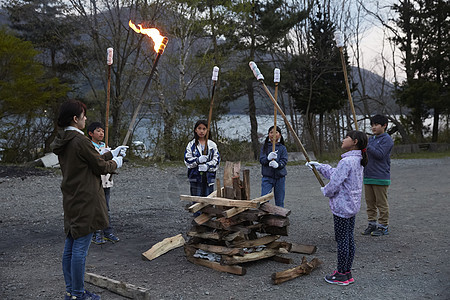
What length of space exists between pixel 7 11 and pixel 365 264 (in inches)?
848

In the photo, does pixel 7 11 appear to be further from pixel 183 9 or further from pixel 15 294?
pixel 15 294

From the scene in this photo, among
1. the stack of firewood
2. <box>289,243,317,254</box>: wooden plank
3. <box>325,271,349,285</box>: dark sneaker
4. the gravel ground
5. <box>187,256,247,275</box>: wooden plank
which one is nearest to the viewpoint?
the gravel ground

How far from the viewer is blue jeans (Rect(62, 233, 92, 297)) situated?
12.9 ft

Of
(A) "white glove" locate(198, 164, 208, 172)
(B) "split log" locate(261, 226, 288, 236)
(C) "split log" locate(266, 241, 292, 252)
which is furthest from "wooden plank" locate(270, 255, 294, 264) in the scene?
(A) "white glove" locate(198, 164, 208, 172)

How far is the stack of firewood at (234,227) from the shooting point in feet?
17.0

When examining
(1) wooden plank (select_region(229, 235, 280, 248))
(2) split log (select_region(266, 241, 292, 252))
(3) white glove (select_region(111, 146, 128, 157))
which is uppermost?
(3) white glove (select_region(111, 146, 128, 157))

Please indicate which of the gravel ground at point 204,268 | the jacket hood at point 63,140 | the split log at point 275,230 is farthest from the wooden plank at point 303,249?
the jacket hood at point 63,140

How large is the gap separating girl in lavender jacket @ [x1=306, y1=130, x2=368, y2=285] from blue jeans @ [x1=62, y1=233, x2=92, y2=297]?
2600 mm

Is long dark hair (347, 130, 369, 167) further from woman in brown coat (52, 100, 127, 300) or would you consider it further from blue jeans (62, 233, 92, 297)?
blue jeans (62, 233, 92, 297)

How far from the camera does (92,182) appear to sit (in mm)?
3998

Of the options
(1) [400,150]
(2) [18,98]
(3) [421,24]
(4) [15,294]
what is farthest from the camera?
(3) [421,24]

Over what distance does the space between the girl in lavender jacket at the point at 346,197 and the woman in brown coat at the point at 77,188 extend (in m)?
2.45

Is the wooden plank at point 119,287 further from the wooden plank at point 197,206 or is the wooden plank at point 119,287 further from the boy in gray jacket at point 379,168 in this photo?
the boy in gray jacket at point 379,168

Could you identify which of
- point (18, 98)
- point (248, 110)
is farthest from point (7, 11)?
point (248, 110)
